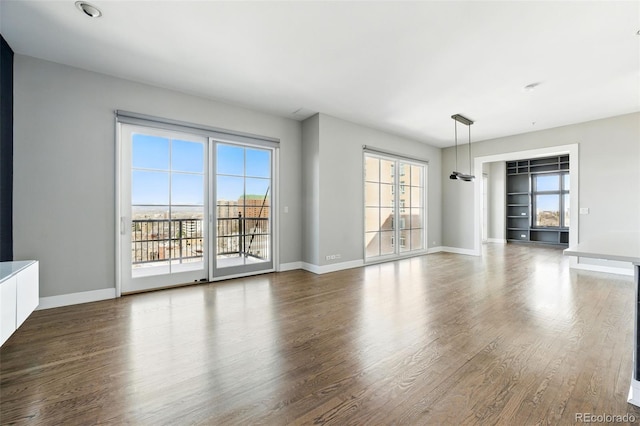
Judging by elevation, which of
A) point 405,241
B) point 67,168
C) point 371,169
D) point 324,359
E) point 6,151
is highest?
point 371,169

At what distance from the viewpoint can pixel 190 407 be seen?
1.57m

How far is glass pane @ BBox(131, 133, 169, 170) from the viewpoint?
3.79 m

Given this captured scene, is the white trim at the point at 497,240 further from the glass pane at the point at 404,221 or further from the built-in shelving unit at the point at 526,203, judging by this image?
the glass pane at the point at 404,221

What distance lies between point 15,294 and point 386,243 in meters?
5.82

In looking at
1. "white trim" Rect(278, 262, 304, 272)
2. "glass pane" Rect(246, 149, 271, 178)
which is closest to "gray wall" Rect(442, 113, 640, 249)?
"white trim" Rect(278, 262, 304, 272)

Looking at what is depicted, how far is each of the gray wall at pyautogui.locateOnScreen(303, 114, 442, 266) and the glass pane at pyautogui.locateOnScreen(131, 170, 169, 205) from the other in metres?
2.42

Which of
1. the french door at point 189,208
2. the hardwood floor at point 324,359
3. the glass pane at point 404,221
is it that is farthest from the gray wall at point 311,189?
the glass pane at point 404,221

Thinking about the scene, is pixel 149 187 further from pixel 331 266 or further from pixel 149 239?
pixel 331 266

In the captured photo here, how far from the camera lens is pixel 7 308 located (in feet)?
5.61

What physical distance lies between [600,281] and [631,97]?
2.91 m

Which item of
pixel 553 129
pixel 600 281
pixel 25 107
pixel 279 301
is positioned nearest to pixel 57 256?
pixel 25 107

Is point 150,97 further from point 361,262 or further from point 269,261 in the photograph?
point 361,262

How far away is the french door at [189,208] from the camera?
3758 mm

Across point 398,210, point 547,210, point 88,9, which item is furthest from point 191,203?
point 547,210
